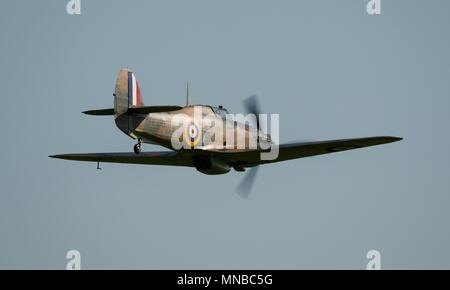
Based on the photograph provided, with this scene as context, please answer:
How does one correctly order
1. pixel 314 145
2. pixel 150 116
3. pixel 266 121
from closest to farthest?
pixel 150 116 < pixel 314 145 < pixel 266 121

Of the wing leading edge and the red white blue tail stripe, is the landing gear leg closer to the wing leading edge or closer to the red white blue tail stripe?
the red white blue tail stripe

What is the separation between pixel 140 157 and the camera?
33000mm

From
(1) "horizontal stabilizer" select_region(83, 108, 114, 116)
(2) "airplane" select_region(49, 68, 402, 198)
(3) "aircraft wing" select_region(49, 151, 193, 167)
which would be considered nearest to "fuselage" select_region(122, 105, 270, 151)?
(2) "airplane" select_region(49, 68, 402, 198)

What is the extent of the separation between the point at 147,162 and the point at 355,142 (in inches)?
315

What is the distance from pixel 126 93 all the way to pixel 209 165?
405 cm

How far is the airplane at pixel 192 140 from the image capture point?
1099 inches

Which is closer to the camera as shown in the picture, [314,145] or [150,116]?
[150,116]

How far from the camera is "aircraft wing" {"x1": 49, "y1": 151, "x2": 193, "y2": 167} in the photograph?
3183 cm

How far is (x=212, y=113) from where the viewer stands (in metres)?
30.6

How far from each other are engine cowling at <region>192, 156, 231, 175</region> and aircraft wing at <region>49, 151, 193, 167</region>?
2.26 ft
